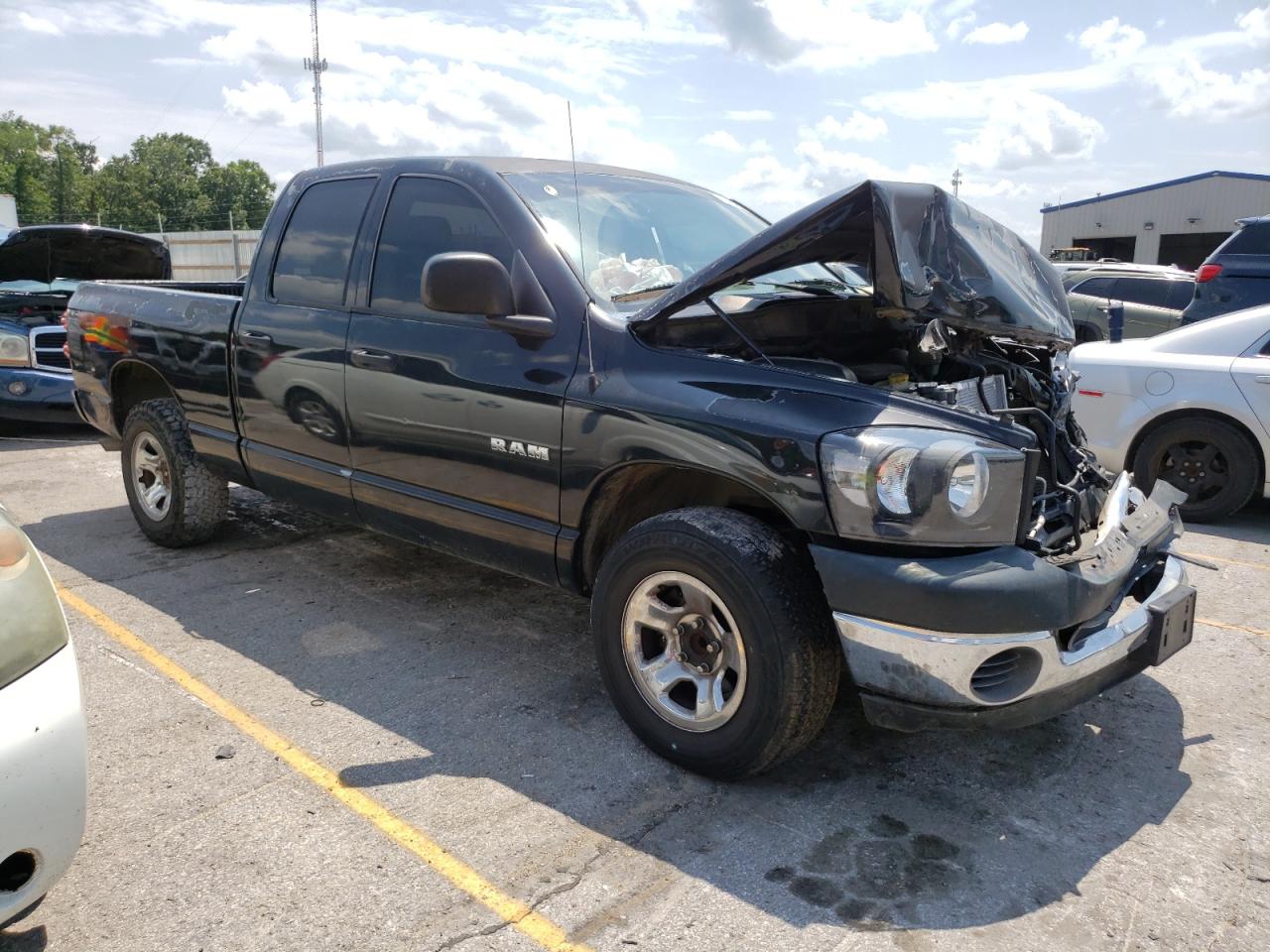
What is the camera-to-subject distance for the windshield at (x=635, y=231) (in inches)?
142

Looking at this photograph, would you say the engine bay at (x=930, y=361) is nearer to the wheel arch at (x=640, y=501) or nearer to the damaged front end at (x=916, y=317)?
the damaged front end at (x=916, y=317)

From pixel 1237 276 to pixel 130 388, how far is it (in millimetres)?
9783

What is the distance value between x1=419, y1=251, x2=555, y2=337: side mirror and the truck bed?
184 centimetres

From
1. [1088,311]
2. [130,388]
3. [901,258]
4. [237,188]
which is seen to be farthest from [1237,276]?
[237,188]

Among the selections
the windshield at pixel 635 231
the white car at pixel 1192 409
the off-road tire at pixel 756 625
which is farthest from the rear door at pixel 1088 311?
the off-road tire at pixel 756 625

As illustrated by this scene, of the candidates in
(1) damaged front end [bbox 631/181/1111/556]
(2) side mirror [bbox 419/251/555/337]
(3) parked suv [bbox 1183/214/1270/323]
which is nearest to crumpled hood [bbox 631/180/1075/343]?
(1) damaged front end [bbox 631/181/1111/556]

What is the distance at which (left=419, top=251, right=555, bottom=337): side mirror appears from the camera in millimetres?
3262

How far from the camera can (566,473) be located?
132 inches

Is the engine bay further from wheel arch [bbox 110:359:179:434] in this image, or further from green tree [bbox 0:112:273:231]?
green tree [bbox 0:112:273:231]

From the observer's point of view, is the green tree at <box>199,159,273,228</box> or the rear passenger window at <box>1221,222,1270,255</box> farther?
the green tree at <box>199,159,273,228</box>

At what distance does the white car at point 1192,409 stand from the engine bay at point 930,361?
256cm

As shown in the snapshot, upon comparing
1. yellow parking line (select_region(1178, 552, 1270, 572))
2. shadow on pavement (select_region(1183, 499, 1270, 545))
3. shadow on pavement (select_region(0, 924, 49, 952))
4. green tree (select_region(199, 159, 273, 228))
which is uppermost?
green tree (select_region(199, 159, 273, 228))

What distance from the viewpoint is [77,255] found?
9.48m

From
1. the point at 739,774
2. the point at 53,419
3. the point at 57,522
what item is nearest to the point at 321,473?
the point at 739,774
